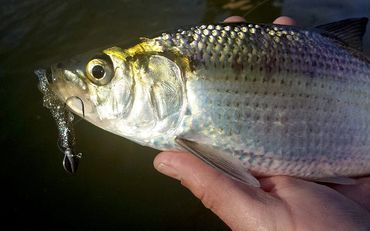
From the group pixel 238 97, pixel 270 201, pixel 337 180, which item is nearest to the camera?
pixel 270 201

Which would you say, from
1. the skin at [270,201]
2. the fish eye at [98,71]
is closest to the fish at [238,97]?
the fish eye at [98,71]

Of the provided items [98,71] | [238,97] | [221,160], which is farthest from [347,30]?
[98,71]

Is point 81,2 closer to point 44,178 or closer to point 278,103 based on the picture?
point 44,178

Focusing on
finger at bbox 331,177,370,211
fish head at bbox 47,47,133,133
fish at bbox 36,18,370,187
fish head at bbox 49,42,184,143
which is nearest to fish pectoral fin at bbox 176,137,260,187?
fish at bbox 36,18,370,187

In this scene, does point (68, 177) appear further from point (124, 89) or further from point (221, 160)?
point (221, 160)

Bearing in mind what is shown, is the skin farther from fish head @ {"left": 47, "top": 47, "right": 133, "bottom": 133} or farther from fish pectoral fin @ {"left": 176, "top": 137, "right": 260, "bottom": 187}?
fish head @ {"left": 47, "top": 47, "right": 133, "bottom": 133}

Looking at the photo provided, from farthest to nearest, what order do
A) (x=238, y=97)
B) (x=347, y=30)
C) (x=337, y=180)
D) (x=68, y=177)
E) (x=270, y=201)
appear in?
(x=68, y=177) < (x=347, y=30) < (x=337, y=180) < (x=238, y=97) < (x=270, y=201)
